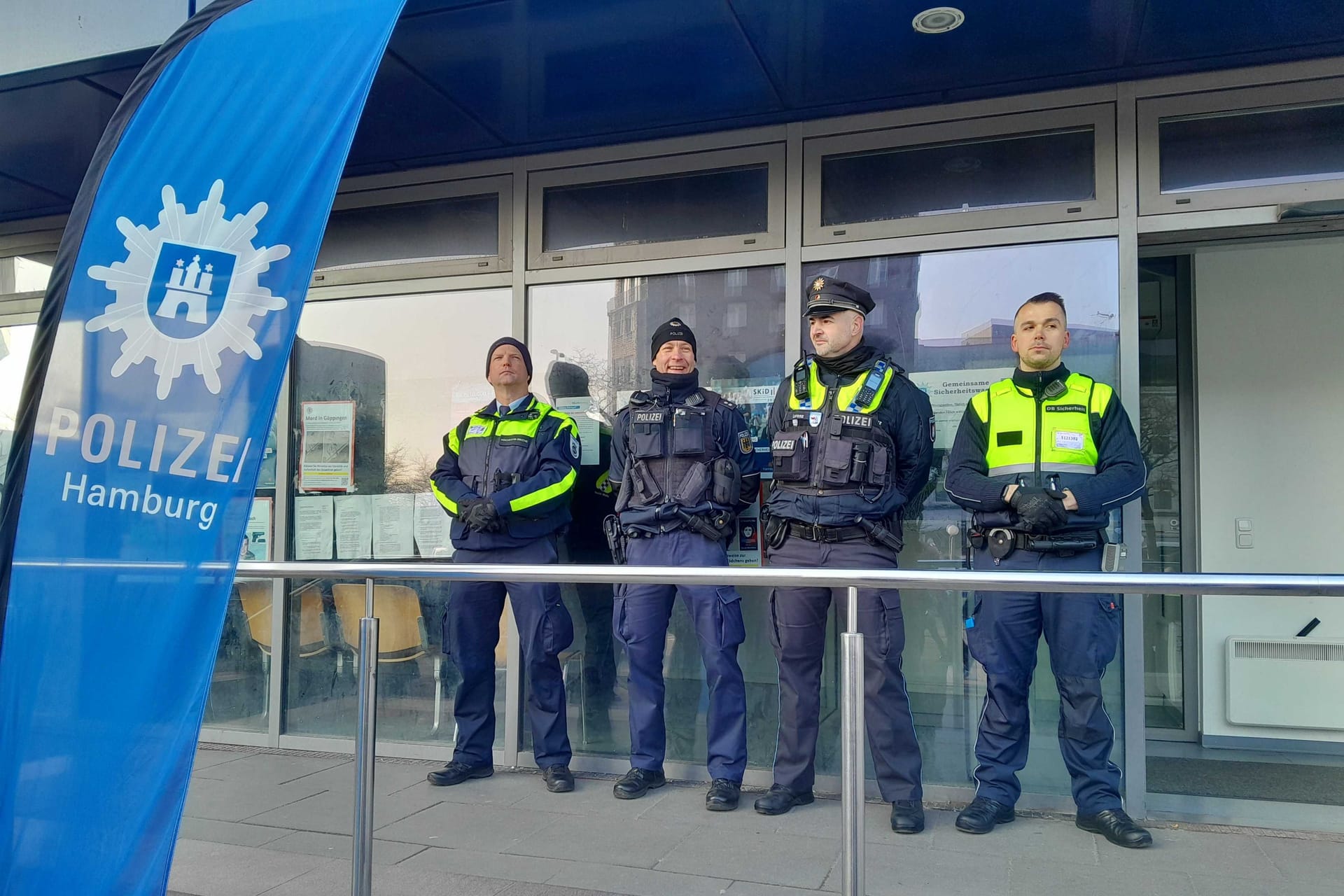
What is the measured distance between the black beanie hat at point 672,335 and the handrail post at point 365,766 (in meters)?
Answer: 1.84

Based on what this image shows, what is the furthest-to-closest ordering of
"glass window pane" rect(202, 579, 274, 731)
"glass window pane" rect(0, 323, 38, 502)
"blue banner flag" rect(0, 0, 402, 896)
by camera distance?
"glass window pane" rect(0, 323, 38, 502) < "glass window pane" rect(202, 579, 274, 731) < "blue banner flag" rect(0, 0, 402, 896)

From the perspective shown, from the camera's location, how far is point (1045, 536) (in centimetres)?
355

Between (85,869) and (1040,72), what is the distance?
399cm

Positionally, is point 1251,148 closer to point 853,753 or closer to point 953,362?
point 953,362

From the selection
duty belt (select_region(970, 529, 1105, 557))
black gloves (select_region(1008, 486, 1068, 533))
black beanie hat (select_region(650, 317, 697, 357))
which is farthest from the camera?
black beanie hat (select_region(650, 317, 697, 357))

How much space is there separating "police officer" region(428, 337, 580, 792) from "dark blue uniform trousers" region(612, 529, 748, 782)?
350mm

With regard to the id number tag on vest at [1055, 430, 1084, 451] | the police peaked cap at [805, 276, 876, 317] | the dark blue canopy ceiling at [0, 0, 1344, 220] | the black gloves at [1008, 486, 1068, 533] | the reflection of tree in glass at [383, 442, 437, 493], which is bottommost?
the black gloves at [1008, 486, 1068, 533]

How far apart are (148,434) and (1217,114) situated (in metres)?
3.92

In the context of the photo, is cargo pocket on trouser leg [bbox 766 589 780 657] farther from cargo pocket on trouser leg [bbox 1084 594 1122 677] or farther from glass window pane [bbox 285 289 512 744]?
glass window pane [bbox 285 289 512 744]

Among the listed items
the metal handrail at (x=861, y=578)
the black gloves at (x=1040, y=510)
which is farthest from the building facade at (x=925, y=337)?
the metal handrail at (x=861, y=578)

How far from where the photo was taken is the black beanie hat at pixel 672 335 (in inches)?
165

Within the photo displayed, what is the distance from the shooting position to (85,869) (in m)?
1.89

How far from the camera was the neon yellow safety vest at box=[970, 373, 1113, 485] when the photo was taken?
3.61 meters

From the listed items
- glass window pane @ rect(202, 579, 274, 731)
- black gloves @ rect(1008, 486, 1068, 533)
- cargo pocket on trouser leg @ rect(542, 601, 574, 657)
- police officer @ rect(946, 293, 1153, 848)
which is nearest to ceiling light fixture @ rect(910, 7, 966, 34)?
police officer @ rect(946, 293, 1153, 848)
